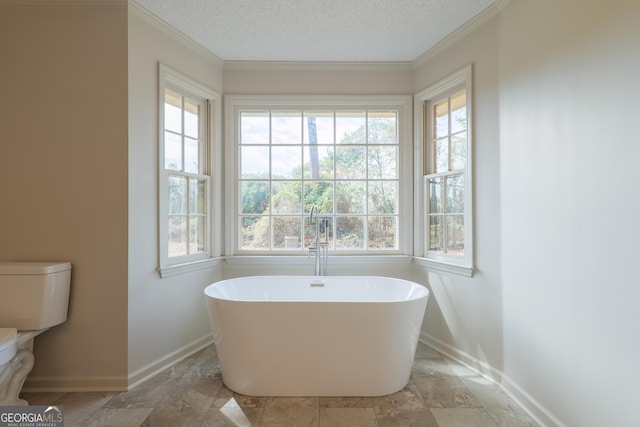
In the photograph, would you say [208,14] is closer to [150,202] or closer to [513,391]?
[150,202]

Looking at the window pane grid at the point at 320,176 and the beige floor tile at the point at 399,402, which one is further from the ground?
the window pane grid at the point at 320,176

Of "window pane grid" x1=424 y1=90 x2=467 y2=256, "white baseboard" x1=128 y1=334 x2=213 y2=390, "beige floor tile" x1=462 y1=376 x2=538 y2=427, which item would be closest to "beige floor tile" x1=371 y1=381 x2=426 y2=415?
"beige floor tile" x1=462 y1=376 x2=538 y2=427

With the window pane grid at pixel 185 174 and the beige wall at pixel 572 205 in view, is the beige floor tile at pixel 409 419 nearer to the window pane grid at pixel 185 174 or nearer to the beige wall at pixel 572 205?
the beige wall at pixel 572 205

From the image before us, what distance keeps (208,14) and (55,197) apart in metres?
1.62

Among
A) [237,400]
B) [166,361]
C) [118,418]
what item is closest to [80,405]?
[118,418]

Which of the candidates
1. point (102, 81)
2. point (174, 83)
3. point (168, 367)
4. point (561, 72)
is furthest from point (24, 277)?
point (561, 72)

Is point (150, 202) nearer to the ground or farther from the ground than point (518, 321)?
farther from the ground

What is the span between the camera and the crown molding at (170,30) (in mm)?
2174

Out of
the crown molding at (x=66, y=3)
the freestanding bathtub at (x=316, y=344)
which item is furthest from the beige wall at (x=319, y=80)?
the freestanding bathtub at (x=316, y=344)

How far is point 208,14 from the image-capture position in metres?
2.26

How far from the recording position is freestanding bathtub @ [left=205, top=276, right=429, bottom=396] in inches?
77.5

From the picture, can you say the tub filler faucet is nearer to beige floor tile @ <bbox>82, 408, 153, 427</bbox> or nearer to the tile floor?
the tile floor

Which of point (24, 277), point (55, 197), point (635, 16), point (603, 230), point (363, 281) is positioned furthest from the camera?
point (363, 281)

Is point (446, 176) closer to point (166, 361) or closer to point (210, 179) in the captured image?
point (210, 179)
